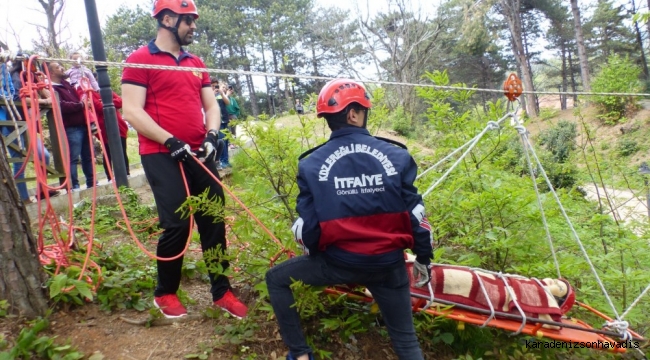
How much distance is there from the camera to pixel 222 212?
2.78 meters

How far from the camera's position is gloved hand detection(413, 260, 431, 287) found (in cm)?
231

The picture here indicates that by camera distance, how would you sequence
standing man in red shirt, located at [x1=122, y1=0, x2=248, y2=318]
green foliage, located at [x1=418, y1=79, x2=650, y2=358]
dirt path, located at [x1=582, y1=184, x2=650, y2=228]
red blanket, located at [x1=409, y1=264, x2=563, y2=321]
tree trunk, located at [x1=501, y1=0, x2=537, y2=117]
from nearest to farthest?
1. red blanket, located at [x1=409, y1=264, x2=563, y2=321]
2. standing man in red shirt, located at [x1=122, y1=0, x2=248, y2=318]
3. green foliage, located at [x1=418, y1=79, x2=650, y2=358]
4. dirt path, located at [x1=582, y1=184, x2=650, y2=228]
5. tree trunk, located at [x1=501, y1=0, x2=537, y2=117]

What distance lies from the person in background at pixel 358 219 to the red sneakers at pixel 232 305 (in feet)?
1.96

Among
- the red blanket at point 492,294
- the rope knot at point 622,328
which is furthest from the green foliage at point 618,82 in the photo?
the red blanket at point 492,294

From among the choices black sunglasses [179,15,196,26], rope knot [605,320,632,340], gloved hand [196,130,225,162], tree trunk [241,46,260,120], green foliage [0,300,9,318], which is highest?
tree trunk [241,46,260,120]

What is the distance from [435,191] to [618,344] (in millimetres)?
1383

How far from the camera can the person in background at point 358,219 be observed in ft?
7.03

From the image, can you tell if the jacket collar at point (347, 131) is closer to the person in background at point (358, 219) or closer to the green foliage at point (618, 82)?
the person in background at point (358, 219)

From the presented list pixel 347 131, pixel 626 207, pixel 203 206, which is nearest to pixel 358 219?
pixel 347 131

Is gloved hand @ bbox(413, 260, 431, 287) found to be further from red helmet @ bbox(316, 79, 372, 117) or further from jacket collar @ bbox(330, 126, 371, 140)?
red helmet @ bbox(316, 79, 372, 117)

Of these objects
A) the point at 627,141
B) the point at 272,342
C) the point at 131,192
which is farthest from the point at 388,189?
the point at 627,141

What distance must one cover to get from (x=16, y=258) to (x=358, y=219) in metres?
1.95

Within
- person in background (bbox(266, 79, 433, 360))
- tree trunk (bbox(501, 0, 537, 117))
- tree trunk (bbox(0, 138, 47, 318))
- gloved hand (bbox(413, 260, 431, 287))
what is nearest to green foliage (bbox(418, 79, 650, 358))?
gloved hand (bbox(413, 260, 431, 287))

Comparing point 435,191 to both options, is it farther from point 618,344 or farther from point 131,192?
point 131,192
